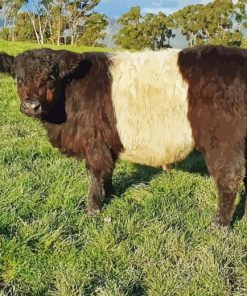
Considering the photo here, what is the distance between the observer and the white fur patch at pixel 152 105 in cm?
554

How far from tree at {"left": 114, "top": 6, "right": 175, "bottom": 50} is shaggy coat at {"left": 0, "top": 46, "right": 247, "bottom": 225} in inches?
2860

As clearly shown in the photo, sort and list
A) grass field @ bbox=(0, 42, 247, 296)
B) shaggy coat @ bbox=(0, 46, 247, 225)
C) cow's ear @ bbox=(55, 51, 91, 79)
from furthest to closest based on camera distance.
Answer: cow's ear @ bbox=(55, 51, 91, 79) < shaggy coat @ bbox=(0, 46, 247, 225) < grass field @ bbox=(0, 42, 247, 296)

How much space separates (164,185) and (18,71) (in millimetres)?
2444

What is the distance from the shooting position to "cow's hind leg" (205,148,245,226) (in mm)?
5285

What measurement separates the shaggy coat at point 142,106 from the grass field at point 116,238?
423 mm

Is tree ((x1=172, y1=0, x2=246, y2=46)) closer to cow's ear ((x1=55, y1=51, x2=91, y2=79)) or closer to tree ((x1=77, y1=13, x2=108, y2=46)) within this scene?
tree ((x1=77, y1=13, x2=108, y2=46))

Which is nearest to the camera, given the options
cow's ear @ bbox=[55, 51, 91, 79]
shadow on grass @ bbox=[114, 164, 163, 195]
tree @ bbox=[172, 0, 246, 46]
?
A: cow's ear @ bbox=[55, 51, 91, 79]

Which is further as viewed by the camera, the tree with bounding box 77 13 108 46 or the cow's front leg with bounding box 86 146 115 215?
the tree with bounding box 77 13 108 46

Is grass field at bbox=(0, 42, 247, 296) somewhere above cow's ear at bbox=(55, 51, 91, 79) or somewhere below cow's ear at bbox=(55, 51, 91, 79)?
below

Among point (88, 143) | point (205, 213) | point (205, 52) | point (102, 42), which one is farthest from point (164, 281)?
point (102, 42)

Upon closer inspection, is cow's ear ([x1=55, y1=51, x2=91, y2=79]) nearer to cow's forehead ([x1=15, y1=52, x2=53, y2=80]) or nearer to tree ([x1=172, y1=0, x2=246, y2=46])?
cow's forehead ([x1=15, y1=52, x2=53, y2=80])

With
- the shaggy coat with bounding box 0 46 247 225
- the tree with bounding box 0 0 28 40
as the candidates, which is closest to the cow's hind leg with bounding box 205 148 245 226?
the shaggy coat with bounding box 0 46 247 225

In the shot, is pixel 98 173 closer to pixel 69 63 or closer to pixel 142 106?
pixel 142 106

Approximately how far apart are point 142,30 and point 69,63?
76116 millimetres
